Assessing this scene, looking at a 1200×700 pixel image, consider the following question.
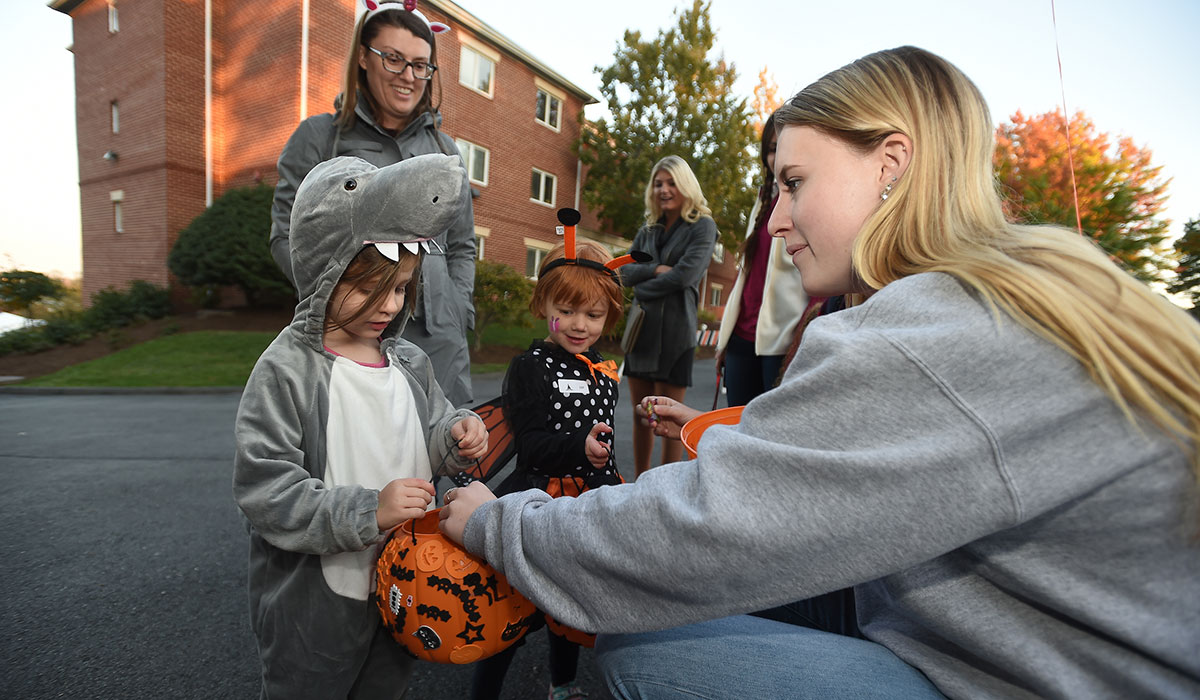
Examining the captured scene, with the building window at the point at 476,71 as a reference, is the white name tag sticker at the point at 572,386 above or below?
below

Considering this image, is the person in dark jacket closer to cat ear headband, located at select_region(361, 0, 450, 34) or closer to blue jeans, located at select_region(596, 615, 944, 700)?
cat ear headband, located at select_region(361, 0, 450, 34)

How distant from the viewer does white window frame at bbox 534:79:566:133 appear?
1945cm

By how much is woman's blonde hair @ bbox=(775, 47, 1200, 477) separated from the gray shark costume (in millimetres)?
971

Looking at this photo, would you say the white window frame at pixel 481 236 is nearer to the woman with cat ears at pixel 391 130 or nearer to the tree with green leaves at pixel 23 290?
the tree with green leaves at pixel 23 290

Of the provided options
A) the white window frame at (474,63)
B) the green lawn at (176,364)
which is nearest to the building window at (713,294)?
the white window frame at (474,63)

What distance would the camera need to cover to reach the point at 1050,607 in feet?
2.96

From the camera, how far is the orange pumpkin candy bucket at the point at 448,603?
1.22 meters

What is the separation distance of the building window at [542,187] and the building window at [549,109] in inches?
66.8

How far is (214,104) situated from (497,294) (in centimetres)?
973

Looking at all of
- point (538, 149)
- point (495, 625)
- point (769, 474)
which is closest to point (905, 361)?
point (769, 474)

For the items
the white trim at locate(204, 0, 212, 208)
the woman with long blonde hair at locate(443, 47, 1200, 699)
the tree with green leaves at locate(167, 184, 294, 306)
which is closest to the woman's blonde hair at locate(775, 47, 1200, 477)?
the woman with long blonde hair at locate(443, 47, 1200, 699)

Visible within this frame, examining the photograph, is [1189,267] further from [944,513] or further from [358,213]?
[358,213]

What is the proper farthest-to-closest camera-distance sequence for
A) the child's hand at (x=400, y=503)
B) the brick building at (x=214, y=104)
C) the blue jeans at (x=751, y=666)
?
the brick building at (x=214, y=104), the child's hand at (x=400, y=503), the blue jeans at (x=751, y=666)

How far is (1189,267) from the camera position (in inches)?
401
